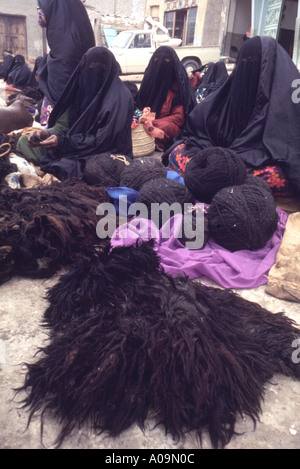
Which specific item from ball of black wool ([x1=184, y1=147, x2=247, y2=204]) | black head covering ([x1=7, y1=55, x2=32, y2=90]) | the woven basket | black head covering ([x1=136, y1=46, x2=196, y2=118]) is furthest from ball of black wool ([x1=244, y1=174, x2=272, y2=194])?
black head covering ([x1=7, y1=55, x2=32, y2=90])

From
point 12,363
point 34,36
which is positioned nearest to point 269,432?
point 12,363

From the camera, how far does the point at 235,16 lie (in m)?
14.3

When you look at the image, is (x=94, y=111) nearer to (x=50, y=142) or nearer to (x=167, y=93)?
(x=50, y=142)

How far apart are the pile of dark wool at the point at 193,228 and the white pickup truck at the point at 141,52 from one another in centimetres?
1115

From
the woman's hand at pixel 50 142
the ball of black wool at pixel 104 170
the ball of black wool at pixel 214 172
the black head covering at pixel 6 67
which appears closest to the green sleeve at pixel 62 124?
the woman's hand at pixel 50 142

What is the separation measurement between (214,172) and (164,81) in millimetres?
2812

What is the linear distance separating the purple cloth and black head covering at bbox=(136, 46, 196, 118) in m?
2.95

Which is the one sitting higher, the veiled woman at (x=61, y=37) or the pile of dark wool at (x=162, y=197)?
the veiled woman at (x=61, y=37)

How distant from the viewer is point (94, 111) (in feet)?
13.6

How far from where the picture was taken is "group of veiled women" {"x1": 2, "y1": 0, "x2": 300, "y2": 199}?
3395 mm

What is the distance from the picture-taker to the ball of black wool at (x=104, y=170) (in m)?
3.50

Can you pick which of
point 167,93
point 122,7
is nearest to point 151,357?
point 167,93

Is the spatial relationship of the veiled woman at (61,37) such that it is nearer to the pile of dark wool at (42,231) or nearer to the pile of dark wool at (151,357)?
the pile of dark wool at (42,231)

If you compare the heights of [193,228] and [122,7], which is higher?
[122,7]
